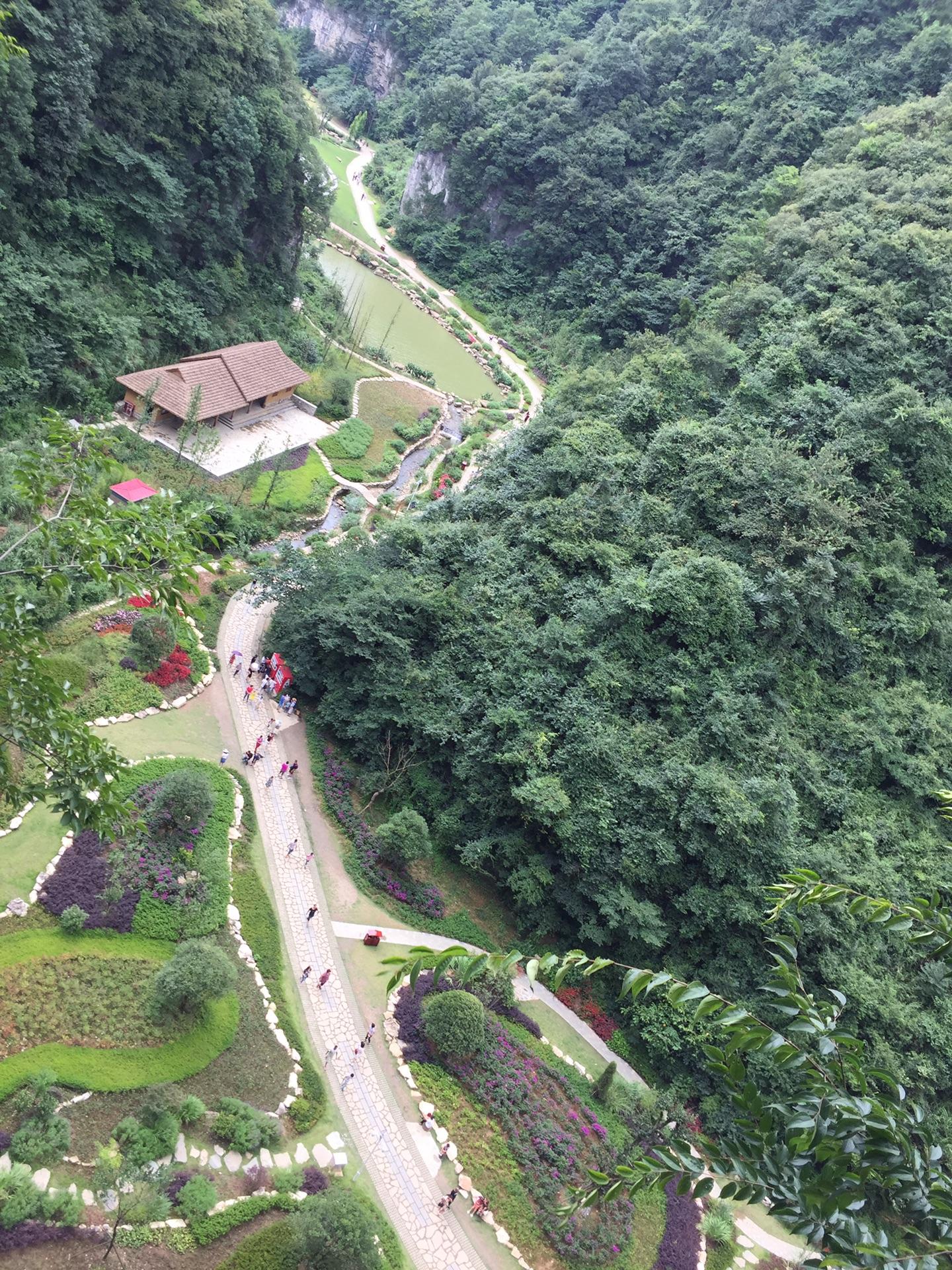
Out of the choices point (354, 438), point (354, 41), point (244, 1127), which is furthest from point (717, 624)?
point (354, 41)

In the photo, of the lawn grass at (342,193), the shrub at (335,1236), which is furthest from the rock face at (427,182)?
the shrub at (335,1236)

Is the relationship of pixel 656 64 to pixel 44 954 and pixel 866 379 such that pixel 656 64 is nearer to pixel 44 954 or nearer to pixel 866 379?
pixel 866 379

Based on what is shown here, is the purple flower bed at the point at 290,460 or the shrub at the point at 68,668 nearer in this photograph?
the shrub at the point at 68,668

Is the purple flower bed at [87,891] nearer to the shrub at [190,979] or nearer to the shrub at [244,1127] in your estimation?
the shrub at [190,979]

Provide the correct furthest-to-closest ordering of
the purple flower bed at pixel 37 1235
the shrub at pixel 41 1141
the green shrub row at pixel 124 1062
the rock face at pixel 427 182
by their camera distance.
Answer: the rock face at pixel 427 182, the green shrub row at pixel 124 1062, the shrub at pixel 41 1141, the purple flower bed at pixel 37 1235

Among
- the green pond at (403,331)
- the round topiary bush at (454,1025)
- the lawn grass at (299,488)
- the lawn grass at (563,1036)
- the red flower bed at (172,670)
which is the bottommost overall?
the lawn grass at (563,1036)

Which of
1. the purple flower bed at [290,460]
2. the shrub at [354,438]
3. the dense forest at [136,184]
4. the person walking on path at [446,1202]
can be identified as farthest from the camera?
the shrub at [354,438]
